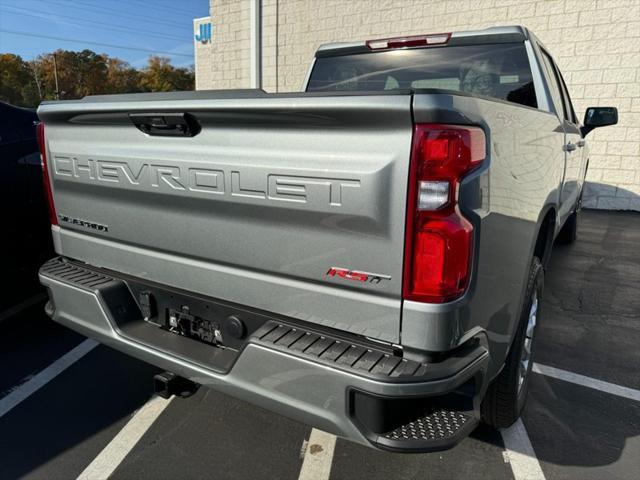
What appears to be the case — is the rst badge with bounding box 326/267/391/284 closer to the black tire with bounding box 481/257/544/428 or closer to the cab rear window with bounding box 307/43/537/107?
the black tire with bounding box 481/257/544/428

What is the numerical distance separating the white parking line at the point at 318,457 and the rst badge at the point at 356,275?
1112mm

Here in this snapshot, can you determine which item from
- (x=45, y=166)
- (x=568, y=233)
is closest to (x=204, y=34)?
(x=568, y=233)

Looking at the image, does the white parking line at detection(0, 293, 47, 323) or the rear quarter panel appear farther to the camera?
the white parking line at detection(0, 293, 47, 323)

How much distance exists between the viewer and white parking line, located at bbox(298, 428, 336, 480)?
2.30 meters

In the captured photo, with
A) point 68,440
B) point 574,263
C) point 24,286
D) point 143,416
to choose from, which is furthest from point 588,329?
point 24,286

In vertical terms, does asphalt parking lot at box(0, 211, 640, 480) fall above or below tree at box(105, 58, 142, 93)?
below

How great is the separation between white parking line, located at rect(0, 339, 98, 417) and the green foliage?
81129 millimetres

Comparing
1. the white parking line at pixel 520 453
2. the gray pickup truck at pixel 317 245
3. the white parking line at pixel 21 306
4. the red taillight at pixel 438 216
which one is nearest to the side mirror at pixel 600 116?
the gray pickup truck at pixel 317 245

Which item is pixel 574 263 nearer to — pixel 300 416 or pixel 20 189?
pixel 300 416

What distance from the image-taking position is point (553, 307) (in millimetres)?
4570

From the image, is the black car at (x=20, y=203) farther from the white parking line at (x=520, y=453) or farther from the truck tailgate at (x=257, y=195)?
the white parking line at (x=520, y=453)

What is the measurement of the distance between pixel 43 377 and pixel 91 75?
295 ft

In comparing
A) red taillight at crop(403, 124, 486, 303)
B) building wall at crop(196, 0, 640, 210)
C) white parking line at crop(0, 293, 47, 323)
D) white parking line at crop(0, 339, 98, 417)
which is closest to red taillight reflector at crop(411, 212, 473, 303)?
red taillight at crop(403, 124, 486, 303)

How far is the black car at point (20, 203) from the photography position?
3.49m
